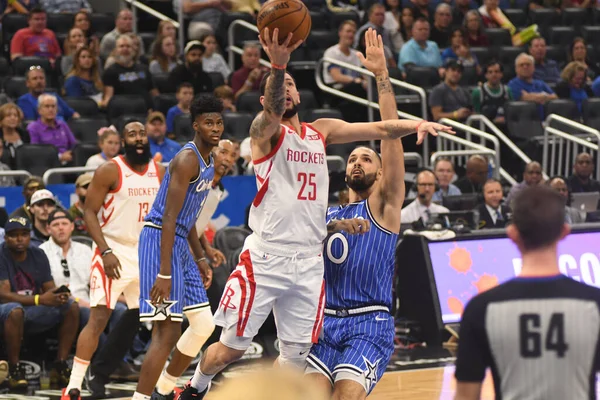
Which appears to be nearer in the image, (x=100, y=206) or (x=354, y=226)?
(x=354, y=226)

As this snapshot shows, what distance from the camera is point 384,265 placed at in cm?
655

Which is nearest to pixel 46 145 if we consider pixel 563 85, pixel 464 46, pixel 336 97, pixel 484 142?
pixel 336 97

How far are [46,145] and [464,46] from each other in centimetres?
706

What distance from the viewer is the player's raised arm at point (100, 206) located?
8195 millimetres

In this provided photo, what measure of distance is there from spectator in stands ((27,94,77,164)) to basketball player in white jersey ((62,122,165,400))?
163 inches

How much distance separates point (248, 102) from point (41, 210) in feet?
15.0

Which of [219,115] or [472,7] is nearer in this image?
[219,115]

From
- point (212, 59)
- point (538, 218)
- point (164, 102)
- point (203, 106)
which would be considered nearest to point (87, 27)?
point (212, 59)

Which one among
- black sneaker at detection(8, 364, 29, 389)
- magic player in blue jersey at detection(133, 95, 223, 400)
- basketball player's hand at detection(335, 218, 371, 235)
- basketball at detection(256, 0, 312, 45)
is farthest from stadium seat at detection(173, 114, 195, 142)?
basketball at detection(256, 0, 312, 45)

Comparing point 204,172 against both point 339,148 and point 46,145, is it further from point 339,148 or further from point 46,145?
point 339,148

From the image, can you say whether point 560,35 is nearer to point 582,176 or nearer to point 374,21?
point 374,21

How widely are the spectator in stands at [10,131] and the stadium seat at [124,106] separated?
1486 millimetres

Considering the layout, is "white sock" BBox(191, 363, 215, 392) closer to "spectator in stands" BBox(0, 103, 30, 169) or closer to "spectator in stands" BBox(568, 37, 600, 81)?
"spectator in stands" BBox(0, 103, 30, 169)

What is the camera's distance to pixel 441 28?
701 inches
